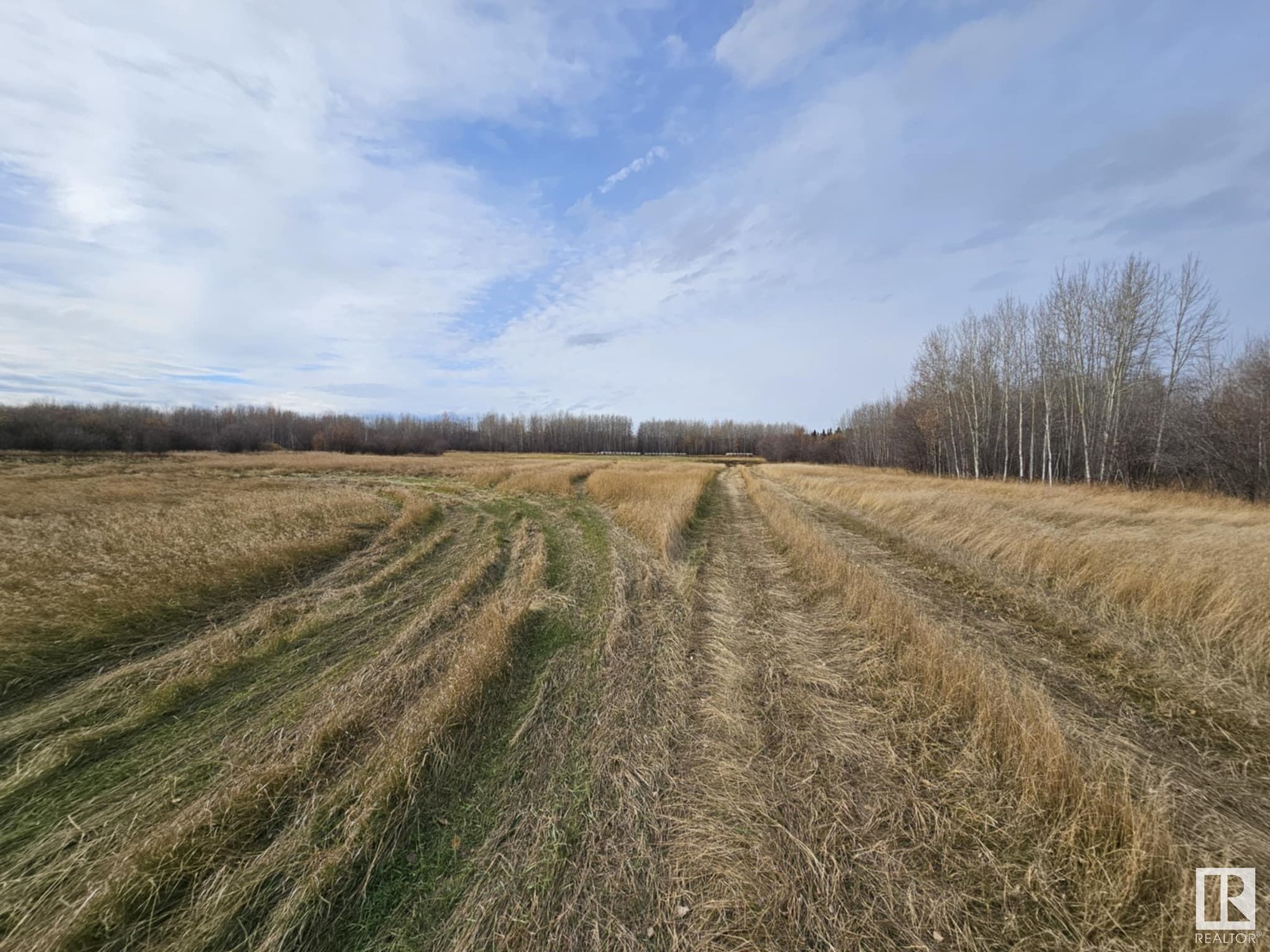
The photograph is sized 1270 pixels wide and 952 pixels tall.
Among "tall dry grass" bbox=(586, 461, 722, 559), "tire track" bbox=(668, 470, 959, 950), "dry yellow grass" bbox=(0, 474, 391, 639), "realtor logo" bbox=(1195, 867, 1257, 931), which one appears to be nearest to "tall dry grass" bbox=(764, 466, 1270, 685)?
"realtor logo" bbox=(1195, 867, 1257, 931)

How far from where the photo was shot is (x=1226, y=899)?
8.42ft

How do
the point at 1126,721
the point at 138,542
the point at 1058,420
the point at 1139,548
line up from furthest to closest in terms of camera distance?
the point at 1058,420
the point at 138,542
the point at 1139,548
the point at 1126,721

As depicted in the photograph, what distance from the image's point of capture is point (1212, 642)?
5.81 m

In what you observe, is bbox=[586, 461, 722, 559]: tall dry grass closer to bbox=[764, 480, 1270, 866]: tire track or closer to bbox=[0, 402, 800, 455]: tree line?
bbox=[764, 480, 1270, 866]: tire track

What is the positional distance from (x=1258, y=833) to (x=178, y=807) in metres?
7.83

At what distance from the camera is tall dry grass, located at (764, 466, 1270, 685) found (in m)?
5.97

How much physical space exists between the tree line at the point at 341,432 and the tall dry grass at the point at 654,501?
3128 inches

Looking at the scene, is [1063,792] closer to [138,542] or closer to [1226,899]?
[1226,899]

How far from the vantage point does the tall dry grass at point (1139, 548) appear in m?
5.97

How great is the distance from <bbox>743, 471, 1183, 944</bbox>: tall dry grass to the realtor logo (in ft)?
0.40

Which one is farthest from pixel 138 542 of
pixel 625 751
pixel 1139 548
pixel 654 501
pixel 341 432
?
pixel 341 432

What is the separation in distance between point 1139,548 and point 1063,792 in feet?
30.4

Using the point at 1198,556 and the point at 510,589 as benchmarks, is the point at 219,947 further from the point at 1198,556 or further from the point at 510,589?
the point at 1198,556

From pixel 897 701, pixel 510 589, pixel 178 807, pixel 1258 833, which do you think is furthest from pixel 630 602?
pixel 1258 833
